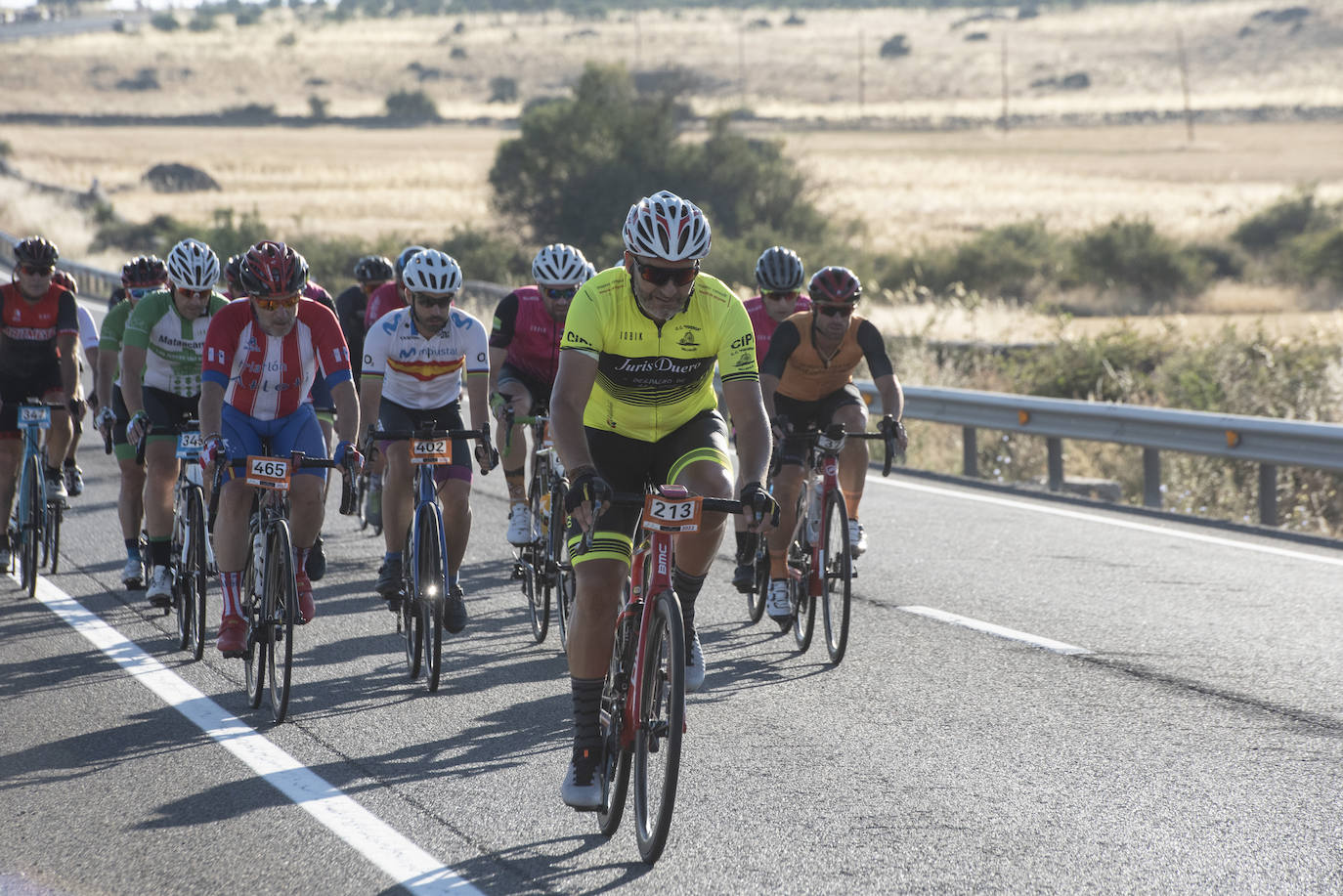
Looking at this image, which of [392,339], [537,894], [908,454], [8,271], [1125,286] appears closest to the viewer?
[537,894]

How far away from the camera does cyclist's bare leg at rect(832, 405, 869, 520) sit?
856cm

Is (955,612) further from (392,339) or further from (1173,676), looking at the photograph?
(392,339)

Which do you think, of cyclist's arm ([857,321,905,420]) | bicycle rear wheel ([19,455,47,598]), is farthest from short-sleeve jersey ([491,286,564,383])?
bicycle rear wheel ([19,455,47,598])

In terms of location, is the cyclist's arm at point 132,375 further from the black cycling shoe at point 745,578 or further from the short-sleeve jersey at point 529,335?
the black cycling shoe at point 745,578

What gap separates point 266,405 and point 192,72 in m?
144

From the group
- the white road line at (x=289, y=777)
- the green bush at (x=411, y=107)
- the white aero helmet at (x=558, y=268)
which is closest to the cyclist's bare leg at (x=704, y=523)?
the white road line at (x=289, y=777)

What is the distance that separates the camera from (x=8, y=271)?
3775 centimetres

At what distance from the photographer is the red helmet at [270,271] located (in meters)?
7.13

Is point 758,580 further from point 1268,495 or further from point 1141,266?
point 1141,266

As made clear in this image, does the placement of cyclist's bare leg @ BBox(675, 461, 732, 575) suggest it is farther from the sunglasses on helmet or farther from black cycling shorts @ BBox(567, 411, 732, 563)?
the sunglasses on helmet

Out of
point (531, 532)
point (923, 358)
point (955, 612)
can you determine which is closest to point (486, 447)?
point (531, 532)

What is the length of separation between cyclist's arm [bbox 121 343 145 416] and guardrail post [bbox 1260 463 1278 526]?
7767 millimetres

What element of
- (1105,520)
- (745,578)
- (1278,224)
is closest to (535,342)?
(745,578)

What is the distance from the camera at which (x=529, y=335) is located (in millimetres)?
9375
